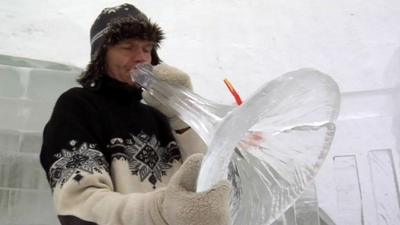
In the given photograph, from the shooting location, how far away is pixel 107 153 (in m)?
0.57

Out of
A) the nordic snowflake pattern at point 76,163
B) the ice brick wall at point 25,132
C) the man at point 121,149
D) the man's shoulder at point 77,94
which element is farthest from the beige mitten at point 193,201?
the ice brick wall at point 25,132

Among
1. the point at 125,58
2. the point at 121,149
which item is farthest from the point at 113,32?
the point at 121,149

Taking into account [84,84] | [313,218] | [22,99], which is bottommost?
[313,218]

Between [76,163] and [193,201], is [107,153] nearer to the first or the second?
[76,163]

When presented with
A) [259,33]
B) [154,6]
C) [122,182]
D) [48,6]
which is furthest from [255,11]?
[122,182]

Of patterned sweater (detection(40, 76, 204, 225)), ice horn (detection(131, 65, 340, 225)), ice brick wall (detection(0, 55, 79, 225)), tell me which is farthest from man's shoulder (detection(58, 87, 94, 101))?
ice brick wall (detection(0, 55, 79, 225))

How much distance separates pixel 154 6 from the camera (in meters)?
1.12

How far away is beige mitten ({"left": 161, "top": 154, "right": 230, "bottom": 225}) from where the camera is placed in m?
0.37

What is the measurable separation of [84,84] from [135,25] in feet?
0.38

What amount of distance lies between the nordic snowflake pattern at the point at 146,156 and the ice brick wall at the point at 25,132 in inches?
11.3

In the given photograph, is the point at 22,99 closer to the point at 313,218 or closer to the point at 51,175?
the point at 51,175

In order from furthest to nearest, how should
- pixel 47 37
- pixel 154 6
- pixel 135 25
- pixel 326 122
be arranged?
pixel 154 6, pixel 47 37, pixel 135 25, pixel 326 122

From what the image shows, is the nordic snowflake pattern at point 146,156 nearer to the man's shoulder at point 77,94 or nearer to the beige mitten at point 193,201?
the man's shoulder at point 77,94

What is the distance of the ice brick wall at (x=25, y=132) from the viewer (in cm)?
79
